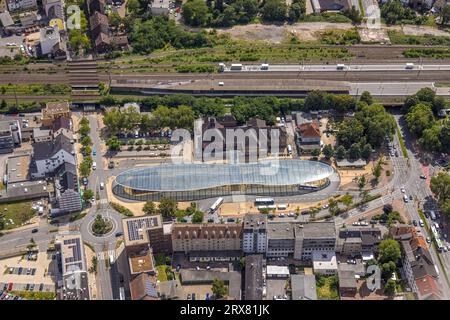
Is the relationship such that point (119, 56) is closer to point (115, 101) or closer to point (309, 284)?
point (115, 101)

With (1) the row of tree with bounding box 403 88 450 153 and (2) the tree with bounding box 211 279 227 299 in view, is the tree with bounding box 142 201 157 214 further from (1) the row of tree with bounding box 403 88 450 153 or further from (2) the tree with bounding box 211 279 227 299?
(1) the row of tree with bounding box 403 88 450 153

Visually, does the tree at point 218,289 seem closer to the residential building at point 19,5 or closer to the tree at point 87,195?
the tree at point 87,195

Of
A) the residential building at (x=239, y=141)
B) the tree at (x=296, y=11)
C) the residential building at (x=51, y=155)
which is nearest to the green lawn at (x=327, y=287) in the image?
the residential building at (x=239, y=141)

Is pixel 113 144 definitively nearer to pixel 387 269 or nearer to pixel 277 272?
pixel 277 272

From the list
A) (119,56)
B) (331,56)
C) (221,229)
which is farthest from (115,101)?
(331,56)

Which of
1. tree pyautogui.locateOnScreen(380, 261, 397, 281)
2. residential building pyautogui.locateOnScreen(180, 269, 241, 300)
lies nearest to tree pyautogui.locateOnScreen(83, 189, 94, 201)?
residential building pyautogui.locateOnScreen(180, 269, 241, 300)
